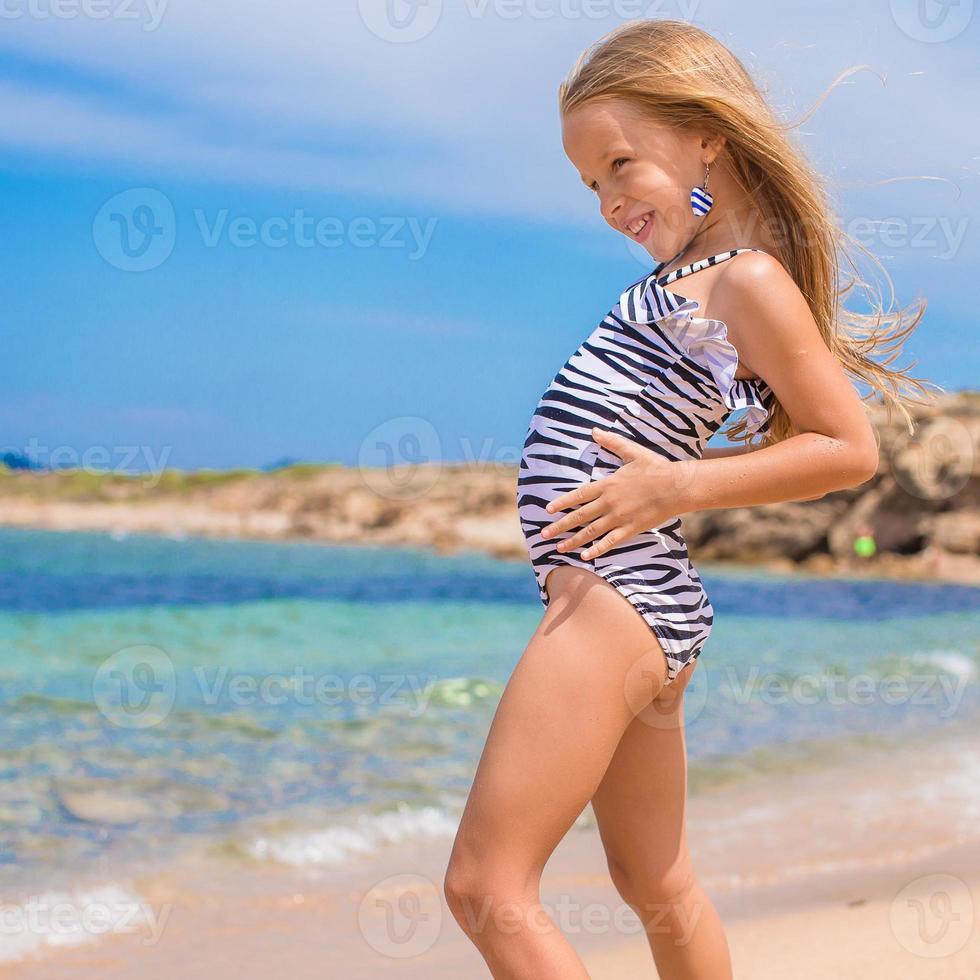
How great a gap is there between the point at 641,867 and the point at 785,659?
9433 millimetres

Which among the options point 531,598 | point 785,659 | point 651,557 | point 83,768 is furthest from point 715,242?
point 531,598

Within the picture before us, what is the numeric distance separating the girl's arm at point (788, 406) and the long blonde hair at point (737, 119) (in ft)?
0.66

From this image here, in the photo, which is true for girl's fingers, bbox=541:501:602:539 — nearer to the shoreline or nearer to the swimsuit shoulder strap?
the swimsuit shoulder strap

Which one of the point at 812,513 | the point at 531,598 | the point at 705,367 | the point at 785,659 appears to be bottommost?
the point at 705,367

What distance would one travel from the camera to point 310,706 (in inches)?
280

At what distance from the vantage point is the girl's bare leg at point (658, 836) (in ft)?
6.56

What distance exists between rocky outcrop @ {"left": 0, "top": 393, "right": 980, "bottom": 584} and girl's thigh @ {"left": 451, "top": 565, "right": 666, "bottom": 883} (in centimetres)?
2047

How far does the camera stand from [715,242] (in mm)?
1929

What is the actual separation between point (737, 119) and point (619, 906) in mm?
2701

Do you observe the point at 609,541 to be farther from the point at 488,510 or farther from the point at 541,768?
the point at 488,510

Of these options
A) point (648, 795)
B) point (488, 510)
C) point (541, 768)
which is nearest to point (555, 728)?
point (541, 768)

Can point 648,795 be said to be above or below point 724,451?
below

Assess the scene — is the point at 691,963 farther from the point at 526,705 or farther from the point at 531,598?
the point at 531,598

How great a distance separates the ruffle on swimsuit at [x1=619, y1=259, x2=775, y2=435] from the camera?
1.77 m
